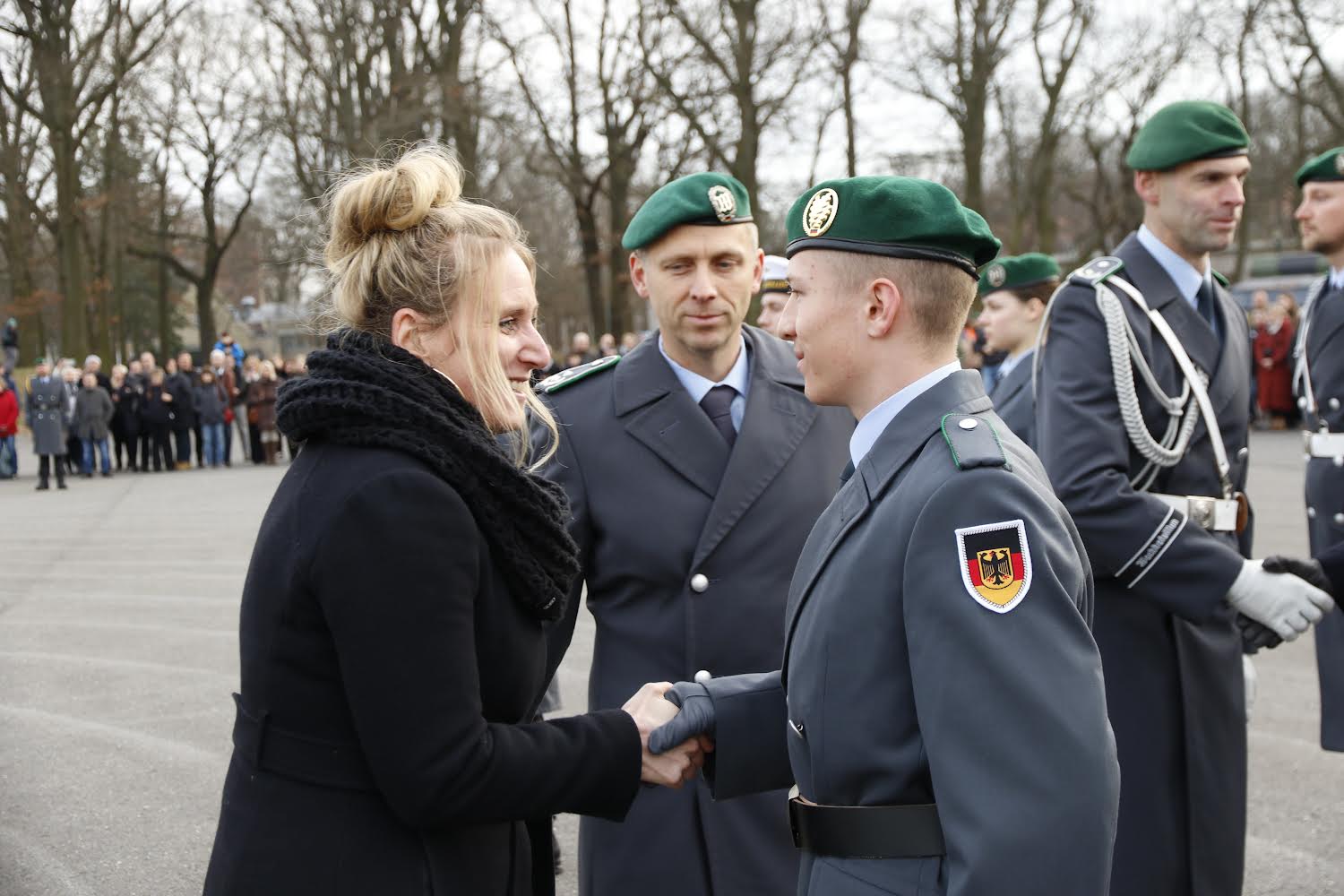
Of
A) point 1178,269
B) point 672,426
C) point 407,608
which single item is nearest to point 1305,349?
point 1178,269

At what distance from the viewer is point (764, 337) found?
3.75 meters

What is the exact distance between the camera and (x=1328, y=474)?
4.75 metres

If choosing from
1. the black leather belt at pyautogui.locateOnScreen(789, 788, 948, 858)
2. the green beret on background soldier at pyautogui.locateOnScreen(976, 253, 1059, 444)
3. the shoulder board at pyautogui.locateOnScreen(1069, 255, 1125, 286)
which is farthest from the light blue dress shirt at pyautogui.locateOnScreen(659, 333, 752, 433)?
the green beret on background soldier at pyautogui.locateOnScreen(976, 253, 1059, 444)

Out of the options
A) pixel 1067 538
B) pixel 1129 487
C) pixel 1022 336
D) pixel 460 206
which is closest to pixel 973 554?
pixel 1067 538

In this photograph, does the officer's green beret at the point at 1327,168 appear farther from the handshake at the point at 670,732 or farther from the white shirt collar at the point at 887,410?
the handshake at the point at 670,732

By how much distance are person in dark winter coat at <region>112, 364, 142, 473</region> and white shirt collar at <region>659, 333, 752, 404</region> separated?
71.2ft

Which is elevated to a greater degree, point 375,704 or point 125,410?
point 125,410

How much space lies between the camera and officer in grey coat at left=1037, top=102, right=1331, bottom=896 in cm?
346

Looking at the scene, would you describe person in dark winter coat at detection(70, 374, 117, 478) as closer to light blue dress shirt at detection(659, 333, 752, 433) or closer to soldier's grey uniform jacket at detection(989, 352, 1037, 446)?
soldier's grey uniform jacket at detection(989, 352, 1037, 446)

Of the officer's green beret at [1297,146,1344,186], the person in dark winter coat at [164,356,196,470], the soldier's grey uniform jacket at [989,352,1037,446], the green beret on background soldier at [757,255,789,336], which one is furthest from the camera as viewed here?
the person in dark winter coat at [164,356,196,470]

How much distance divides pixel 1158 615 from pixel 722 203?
1.67 metres

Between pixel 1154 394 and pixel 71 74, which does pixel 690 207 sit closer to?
pixel 1154 394

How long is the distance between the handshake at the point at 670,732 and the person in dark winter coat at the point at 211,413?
2277 cm

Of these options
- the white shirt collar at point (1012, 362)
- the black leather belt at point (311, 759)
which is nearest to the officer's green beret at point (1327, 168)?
the white shirt collar at point (1012, 362)
